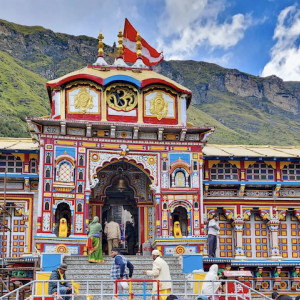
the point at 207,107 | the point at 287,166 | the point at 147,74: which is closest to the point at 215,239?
the point at 287,166

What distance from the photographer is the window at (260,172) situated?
27016 millimetres

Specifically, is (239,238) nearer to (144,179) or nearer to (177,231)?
(177,231)

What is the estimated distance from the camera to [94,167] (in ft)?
79.0

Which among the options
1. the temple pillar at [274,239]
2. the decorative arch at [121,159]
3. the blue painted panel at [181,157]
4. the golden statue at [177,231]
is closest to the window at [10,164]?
the decorative arch at [121,159]

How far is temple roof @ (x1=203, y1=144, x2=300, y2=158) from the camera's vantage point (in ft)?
88.0

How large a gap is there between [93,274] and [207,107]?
8996 centimetres

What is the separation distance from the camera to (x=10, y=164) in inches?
989

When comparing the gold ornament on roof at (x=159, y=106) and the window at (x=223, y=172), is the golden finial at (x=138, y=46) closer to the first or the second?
the gold ornament on roof at (x=159, y=106)

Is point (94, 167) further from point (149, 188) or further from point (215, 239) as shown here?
point (215, 239)

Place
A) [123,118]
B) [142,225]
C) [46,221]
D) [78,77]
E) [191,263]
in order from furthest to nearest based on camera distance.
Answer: [142,225]
[123,118]
[78,77]
[46,221]
[191,263]

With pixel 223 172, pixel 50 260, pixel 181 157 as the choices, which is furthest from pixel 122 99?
pixel 50 260

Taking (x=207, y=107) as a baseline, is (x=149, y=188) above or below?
below

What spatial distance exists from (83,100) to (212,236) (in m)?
8.24

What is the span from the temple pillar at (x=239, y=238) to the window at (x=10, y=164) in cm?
1022
